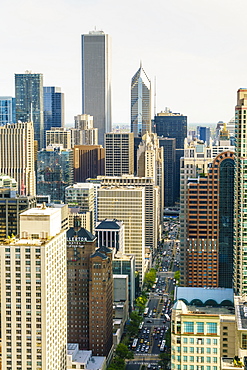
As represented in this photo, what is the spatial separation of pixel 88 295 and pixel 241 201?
22.9 meters

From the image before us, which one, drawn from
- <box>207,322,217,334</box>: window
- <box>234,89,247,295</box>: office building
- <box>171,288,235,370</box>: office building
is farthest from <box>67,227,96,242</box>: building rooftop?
<box>207,322,217,334</box>: window

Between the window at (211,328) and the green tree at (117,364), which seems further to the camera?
the green tree at (117,364)

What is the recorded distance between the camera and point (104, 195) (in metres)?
143

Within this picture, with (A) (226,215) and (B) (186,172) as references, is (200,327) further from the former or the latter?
(B) (186,172)

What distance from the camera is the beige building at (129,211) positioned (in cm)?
14212

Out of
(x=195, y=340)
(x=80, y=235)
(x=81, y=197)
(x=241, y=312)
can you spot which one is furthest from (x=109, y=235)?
(x=195, y=340)

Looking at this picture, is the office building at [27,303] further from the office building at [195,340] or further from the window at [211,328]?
the window at [211,328]

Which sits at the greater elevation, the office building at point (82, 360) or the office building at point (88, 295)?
the office building at point (88, 295)

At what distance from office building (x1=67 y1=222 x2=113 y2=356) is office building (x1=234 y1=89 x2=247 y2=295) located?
16862 mm

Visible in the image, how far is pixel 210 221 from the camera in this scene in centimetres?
10325

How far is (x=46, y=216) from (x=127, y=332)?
53833 millimetres

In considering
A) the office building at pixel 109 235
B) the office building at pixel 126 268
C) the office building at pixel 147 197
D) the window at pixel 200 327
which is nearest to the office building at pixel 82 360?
the window at pixel 200 327

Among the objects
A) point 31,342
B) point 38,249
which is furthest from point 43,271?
point 31,342

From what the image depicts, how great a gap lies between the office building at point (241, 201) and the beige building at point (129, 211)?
5614 cm
